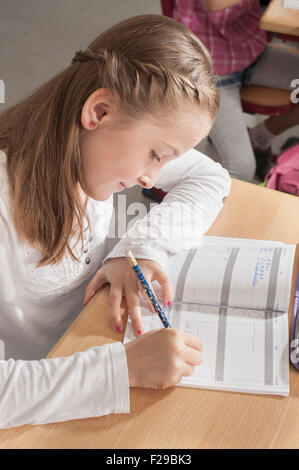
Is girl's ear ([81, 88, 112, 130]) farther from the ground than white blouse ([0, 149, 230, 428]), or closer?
farther from the ground

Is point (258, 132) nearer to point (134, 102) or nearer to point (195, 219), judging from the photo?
point (195, 219)

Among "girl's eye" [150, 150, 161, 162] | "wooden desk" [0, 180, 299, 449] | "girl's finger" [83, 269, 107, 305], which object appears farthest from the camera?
"girl's finger" [83, 269, 107, 305]

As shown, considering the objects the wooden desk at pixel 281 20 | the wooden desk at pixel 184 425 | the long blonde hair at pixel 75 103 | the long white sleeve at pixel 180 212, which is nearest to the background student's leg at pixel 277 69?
the wooden desk at pixel 281 20

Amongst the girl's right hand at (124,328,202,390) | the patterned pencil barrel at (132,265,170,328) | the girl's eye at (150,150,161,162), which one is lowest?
the girl's right hand at (124,328,202,390)

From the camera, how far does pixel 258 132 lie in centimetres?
218

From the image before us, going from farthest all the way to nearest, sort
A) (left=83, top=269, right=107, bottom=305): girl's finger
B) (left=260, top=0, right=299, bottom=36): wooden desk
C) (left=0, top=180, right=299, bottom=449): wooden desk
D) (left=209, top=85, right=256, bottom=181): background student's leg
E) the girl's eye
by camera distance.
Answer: (left=209, top=85, right=256, bottom=181): background student's leg → (left=260, top=0, right=299, bottom=36): wooden desk → (left=83, top=269, right=107, bottom=305): girl's finger → the girl's eye → (left=0, top=180, right=299, bottom=449): wooden desk

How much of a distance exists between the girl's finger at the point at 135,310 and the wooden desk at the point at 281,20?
1161mm

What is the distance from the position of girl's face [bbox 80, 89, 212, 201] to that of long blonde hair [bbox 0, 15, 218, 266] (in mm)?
18

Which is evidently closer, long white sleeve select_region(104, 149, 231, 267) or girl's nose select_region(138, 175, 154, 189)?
girl's nose select_region(138, 175, 154, 189)

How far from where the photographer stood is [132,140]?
820 mm

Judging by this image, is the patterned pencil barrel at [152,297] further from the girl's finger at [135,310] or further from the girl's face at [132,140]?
the girl's face at [132,140]

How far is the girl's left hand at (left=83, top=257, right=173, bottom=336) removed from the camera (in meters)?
0.87

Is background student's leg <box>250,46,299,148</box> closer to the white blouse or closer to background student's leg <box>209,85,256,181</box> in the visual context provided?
background student's leg <box>209,85,256,181</box>

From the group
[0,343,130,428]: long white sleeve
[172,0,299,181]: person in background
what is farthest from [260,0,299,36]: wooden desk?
[0,343,130,428]: long white sleeve
